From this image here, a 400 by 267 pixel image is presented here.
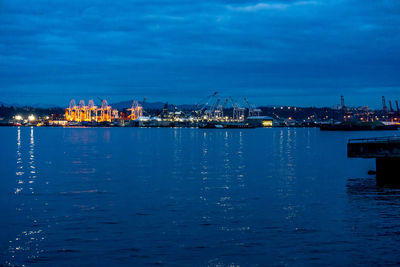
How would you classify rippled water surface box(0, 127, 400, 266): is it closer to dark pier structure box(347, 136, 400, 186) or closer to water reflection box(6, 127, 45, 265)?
water reflection box(6, 127, 45, 265)

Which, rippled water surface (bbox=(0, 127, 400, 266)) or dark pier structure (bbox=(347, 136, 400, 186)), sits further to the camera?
dark pier structure (bbox=(347, 136, 400, 186))

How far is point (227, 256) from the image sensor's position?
18094 mm

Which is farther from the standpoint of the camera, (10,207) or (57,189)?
(57,189)

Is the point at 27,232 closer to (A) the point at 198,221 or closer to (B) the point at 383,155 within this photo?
(A) the point at 198,221

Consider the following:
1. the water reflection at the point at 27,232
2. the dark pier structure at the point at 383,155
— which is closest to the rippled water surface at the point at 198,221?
the water reflection at the point at 27,232

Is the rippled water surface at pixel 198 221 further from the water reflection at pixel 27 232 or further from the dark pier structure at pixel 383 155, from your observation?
the dark pier structure at pixel 383 155

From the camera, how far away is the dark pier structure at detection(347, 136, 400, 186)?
34.4 metres

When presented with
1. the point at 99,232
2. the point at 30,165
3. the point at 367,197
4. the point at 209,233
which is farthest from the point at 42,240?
the point at 30,165

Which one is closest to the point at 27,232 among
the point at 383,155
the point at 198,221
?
the point at 198,221

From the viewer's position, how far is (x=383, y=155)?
113ft

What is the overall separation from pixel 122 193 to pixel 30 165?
1071 inches

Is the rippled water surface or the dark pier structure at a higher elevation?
the dark pier structure

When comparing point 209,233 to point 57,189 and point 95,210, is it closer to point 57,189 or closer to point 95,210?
point 95,210

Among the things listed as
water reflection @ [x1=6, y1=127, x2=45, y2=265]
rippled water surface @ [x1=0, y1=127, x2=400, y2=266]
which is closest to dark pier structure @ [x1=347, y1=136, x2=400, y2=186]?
rippled water surface @ [x1=0, y1=127, x2=400, y2=266]
